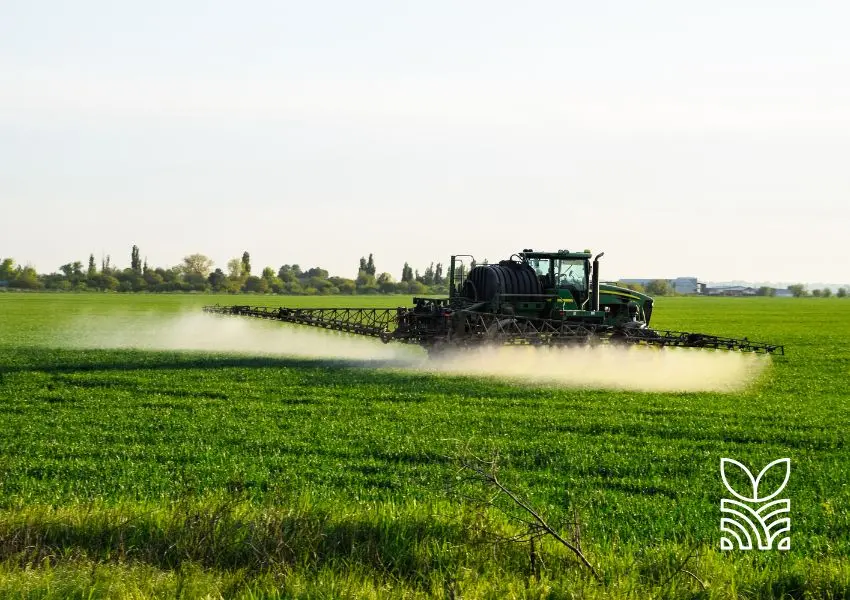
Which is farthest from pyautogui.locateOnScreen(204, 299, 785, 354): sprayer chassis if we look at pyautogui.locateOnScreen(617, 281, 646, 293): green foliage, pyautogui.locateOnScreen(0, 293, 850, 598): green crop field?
pyautogui.locateOnScreen(617, 281, 646, 293): green foliage

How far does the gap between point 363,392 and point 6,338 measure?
29656 millimetres

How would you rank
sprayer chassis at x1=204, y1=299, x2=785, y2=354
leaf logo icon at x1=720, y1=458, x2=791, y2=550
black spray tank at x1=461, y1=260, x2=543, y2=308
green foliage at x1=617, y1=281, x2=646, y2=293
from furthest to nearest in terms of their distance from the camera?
1. green foliage at x1=617, y1=281, x2=646, y2=293
2. black spray tank at x1=461, y1=260, x2=543, y2=308
3. sprayer chassis at x1=204, y1=299, x2=785, y2=354
4. leaf logo icon at x1=720, y1=458, x2=791, y2=550

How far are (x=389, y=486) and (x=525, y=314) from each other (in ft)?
56.8

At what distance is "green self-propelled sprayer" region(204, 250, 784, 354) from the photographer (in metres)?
27.7

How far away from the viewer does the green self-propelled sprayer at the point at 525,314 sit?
27.7m

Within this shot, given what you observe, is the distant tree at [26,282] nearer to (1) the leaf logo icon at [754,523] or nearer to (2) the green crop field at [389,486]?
(2) the green crop field at [389,486]

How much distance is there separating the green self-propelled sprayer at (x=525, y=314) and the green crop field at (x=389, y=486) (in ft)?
9.76

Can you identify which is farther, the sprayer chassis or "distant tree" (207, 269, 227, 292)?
"distant tree" (207, 269, 227, 292)

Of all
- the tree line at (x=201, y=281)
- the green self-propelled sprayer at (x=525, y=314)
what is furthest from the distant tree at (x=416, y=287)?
the green self-propelled sprayer at (x=525, y=314)

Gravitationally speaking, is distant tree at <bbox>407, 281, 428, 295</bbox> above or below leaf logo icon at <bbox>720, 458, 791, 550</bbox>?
above

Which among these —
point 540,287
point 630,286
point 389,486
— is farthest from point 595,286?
point 630,286

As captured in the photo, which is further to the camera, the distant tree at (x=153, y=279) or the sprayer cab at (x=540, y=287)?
the distant tree at (x=153, y=279)

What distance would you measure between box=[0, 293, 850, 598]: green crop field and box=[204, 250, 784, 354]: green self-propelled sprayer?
2976 millimetres

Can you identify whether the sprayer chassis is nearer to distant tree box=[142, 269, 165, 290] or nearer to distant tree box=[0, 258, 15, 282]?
distant tree box=[142, 269, 165, 290]
